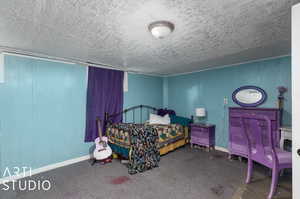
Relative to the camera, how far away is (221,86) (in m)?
3.69

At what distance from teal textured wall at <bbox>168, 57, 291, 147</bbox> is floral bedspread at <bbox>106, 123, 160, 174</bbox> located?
1864 mm

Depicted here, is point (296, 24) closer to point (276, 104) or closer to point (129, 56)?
point (129, 56)

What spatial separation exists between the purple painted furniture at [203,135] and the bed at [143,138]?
24cm

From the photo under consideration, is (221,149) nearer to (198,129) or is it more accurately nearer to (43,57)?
(198,129)

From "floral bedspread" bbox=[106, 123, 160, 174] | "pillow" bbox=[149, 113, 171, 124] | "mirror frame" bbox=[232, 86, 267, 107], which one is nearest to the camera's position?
"floral bedspread" bbox=[106, 123, 160, 174]

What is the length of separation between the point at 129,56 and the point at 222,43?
1638 millimetres

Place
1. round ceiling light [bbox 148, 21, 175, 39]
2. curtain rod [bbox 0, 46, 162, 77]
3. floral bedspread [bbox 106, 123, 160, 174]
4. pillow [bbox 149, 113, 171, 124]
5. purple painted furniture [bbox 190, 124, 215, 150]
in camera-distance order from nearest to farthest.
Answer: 1. round ceiling light [bbox 148, 21, 175, 39]
2. curtain rod [bbox 0, 46, 162, 77]
3. floral bedspread [bbox 106, 123, 160, 174]
4. purple painted furniture [bbox 190, 124, 215, 150]
5. pillow [bbox 149, 113, 171, 124]

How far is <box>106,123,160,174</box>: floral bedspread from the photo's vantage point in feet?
8.55

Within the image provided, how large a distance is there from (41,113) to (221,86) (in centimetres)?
415

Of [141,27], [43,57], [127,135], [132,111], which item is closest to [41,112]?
[43,57]

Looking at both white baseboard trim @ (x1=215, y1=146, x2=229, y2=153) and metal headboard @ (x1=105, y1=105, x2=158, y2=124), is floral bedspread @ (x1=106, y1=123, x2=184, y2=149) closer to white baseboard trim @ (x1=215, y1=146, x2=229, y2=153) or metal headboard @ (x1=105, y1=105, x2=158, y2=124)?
metal headboard @ (x1=105, y1=105, x2=158, y2=124)

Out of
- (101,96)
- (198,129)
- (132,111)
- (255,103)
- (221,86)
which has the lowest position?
(198,129)

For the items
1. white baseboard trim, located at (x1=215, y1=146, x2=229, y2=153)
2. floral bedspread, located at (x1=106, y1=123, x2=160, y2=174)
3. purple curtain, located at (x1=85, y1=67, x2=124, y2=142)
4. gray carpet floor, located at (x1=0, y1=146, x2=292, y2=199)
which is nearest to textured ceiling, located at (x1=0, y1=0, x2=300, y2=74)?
purple curtain, located at (x1=85, y1=67, x2=124, y2=142)

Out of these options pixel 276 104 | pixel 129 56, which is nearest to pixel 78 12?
pixel 129 56
